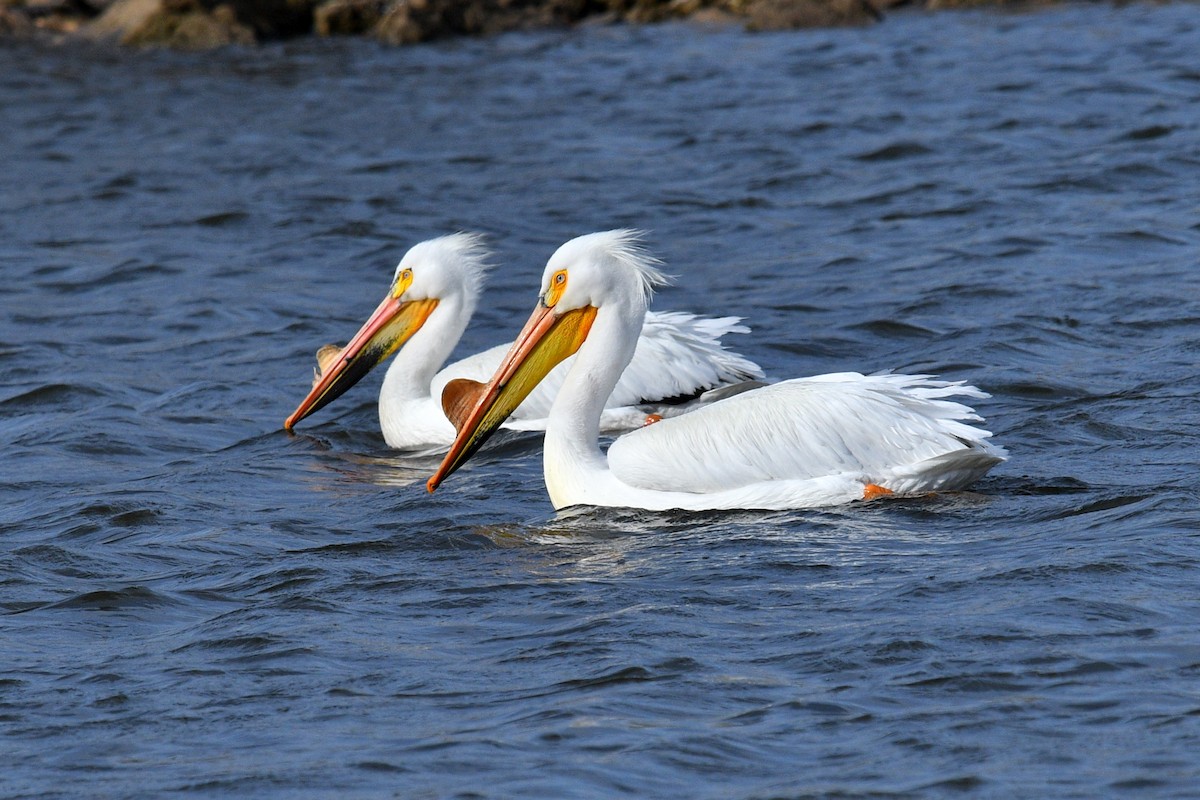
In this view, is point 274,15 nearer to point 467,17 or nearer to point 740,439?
point 467,17

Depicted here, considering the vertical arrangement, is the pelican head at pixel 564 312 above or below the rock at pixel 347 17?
Answer: below

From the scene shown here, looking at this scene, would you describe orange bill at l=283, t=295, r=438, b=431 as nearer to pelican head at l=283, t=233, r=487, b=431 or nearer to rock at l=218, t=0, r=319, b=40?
pelican head at l=283, t=233, r=487, b=431

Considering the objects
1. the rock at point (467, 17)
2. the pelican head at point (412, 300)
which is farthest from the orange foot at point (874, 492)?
the rock at point (467, 17)

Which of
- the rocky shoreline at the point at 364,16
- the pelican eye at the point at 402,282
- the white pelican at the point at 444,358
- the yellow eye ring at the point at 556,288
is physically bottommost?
the white pelican at the point at 444,358

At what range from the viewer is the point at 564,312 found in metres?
5.61

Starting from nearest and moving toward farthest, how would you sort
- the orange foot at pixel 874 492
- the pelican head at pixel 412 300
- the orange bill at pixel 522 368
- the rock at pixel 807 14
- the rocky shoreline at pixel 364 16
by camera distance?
the orange foot at pixel 874 492
the orange bill at pixel 522 368
the pelican head at pixel 412 300
the rock at pixel 807 14
the rocky shoreline at pixel 364 16

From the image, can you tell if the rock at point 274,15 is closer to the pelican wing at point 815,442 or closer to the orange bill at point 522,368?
the orange bill at point 522,368

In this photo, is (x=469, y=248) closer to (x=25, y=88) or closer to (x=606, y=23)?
(x=25, y=88)

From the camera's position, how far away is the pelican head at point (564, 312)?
551cm

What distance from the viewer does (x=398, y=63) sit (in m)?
17.1

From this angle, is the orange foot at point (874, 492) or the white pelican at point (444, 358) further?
the white pelican at point (444, 358)

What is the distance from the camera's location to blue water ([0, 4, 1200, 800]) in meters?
3.57

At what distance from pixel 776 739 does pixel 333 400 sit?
4121mm

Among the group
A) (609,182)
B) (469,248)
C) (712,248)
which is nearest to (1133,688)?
(469,248)
